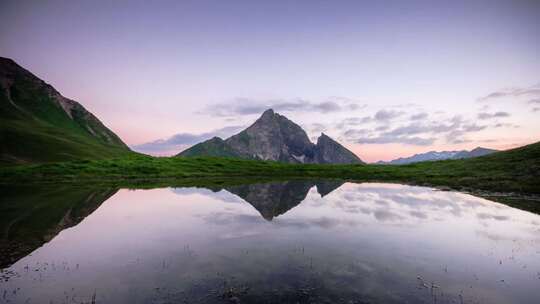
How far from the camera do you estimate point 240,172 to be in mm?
102375

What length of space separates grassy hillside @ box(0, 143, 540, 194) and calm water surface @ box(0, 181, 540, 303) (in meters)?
34.6

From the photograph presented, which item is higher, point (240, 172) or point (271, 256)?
point (240, 172)

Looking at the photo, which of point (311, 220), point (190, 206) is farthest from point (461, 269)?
point (190, 206)

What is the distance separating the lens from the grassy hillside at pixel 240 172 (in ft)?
207

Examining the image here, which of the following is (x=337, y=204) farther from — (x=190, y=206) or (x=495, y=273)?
(x=495, y=273)

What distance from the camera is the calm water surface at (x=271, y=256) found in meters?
13.4

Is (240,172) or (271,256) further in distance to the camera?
(240,172)

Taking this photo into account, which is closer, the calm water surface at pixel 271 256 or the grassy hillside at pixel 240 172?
the calm water surface at pixel 271 256

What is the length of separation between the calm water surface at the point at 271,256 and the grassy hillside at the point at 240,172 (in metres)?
34.6

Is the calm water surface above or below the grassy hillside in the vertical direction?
below

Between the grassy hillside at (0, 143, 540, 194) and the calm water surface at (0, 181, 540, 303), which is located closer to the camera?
the calm water surface at (0, 181, 540, 303)

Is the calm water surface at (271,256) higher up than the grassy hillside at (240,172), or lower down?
lower down

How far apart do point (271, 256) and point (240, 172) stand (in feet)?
277

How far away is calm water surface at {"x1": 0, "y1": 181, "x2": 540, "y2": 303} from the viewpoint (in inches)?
528
